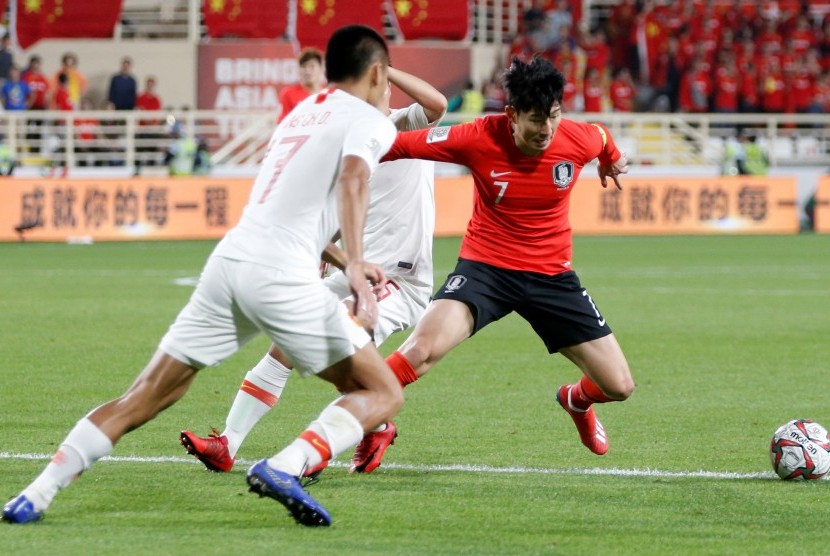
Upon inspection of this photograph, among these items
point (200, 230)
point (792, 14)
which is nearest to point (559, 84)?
point (200, 230)

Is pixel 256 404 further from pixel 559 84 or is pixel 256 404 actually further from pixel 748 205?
pixel 748 205

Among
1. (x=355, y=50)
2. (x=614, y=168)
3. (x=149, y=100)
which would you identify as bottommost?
(x=149, y=100)

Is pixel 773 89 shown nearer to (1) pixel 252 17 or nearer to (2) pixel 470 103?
(2) pixel 470 103

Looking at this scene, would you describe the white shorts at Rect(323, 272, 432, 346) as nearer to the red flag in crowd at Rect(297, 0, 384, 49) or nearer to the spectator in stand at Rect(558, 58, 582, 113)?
the spectator in stand at Rect(558, 58, 582, 113)

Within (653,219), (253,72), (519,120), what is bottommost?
(653,219)

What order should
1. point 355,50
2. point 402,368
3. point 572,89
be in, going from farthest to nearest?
point 572,89 → point 402,368 → point 355,50

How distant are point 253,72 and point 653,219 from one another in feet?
33.2

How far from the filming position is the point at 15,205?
22.8 meters

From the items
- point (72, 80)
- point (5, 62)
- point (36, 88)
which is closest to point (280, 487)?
point (36, 88)

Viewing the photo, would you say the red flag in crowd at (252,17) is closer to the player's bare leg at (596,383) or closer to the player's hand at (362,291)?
the player's bare leg at (596,383)

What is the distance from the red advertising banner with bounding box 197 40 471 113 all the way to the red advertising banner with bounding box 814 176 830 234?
8790 mm

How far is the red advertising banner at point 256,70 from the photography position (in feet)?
103

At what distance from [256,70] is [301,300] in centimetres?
2656

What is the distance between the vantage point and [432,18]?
31.6 metres
